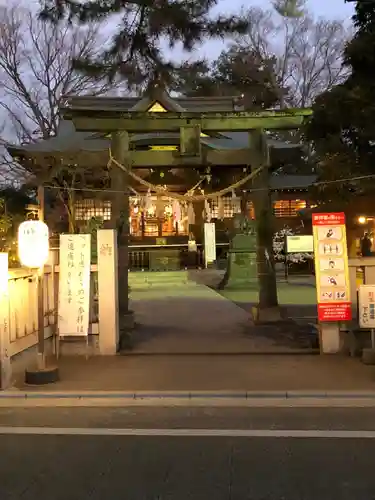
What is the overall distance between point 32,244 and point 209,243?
2192cm

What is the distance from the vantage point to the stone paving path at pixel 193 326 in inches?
442

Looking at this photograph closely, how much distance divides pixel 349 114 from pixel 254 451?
8.38 meters

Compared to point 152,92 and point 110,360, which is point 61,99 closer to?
point 152,92

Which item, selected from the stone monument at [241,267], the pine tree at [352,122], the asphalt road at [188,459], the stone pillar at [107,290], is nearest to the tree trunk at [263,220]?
the pine tree at [352,122]

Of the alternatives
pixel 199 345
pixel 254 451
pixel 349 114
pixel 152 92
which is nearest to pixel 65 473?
pixel 254 451

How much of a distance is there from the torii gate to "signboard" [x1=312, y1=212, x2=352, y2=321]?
312 cm

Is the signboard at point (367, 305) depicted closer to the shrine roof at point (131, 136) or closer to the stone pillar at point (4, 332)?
the stone pillar at point (4, 332)

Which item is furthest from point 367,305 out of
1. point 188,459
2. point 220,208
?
point 220,208

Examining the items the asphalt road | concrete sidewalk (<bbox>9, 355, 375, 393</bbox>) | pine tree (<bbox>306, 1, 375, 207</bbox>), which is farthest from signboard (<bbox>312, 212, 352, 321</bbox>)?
the asphalt road

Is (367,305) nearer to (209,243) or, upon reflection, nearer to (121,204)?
(121,204)

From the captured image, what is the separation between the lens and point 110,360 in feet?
33.9

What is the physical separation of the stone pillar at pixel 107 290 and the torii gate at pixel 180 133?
2008 millimetres

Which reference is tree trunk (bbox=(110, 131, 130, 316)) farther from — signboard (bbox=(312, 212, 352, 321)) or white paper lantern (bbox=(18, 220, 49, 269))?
signboard (bbox=(312, 212, 352, 321))

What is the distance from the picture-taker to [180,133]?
12.5 m
